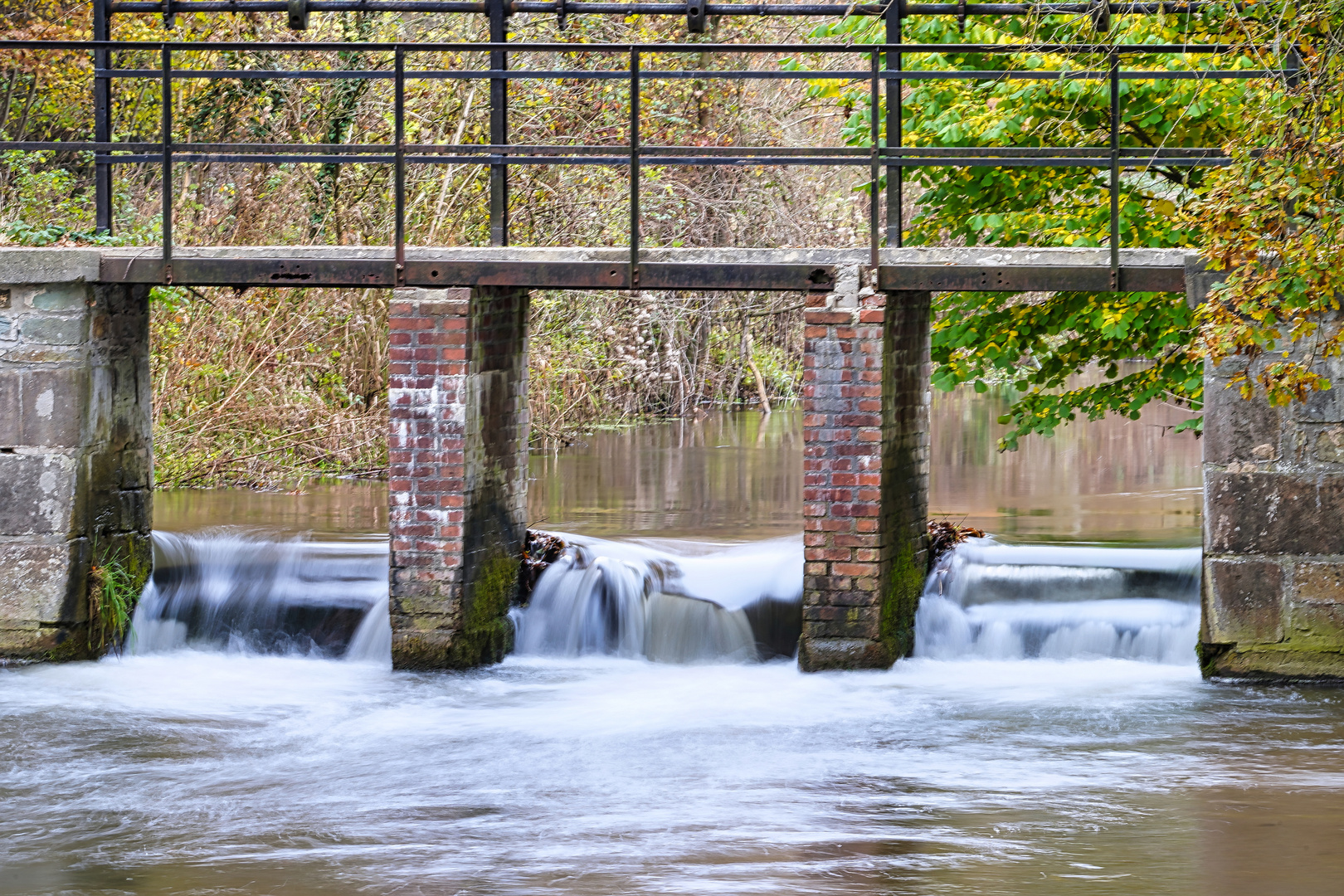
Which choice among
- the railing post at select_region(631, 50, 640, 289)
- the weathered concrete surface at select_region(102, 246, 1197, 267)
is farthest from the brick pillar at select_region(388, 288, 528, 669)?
the railing post at select_region(631, 50, 640, 289)

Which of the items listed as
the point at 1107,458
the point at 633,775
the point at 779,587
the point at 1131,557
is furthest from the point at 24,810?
the point at 1107,458

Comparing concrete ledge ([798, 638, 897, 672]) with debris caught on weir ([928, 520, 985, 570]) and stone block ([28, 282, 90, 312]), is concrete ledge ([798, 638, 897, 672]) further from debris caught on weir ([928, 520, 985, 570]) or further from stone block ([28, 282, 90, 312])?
stone block ([28, 282, 90, 312])

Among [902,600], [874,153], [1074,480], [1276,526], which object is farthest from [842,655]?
[1074,480]

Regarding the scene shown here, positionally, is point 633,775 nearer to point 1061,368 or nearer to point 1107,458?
point 1061,368

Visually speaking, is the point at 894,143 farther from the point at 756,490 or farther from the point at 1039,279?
the point at 756,490

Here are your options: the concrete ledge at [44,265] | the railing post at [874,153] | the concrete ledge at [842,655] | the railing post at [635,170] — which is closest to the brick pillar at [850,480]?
the concrete ledge at [842,655]

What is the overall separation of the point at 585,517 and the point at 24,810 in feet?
22.9

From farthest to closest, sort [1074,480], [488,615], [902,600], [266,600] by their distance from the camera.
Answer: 1. [1074,480]
2. [266,600]
3. [488,615]
4. [902,600]

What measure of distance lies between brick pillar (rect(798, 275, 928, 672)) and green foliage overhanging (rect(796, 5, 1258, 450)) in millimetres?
1403

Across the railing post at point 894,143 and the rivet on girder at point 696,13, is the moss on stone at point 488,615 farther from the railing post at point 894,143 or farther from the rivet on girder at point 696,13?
the rivet on girder at point 696,13

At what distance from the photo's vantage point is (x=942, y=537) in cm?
1089

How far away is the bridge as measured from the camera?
9.03 m

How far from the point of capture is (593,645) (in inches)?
412

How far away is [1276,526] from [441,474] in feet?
14.7
